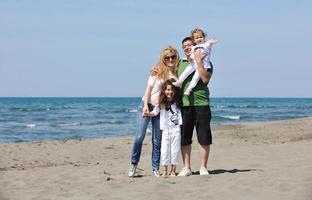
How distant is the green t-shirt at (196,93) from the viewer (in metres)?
7.44

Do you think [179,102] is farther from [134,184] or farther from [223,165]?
[223,165]

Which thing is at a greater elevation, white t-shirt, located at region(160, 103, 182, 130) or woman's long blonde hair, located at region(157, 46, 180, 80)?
woman's long blonde hair, located at region(157, 46, 180, 80)

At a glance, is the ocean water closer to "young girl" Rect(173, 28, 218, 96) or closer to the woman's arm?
the woman's arm

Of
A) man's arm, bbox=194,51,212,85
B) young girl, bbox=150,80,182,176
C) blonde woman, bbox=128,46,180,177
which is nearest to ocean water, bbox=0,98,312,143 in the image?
blonde woman, bbox=128,46,180,177

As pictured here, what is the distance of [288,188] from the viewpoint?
6.46 m

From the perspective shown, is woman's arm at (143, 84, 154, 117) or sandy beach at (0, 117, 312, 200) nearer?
sandy beach at (0, 117, 312, 200)

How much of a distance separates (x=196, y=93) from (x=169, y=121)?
538 mm

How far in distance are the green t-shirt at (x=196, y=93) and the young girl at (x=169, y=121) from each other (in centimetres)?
13

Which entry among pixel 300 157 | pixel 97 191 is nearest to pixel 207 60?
pixel 97 191

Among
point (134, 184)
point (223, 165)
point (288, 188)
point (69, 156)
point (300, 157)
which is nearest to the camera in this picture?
point (288, 188)

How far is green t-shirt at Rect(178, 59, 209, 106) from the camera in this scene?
7.44 metres

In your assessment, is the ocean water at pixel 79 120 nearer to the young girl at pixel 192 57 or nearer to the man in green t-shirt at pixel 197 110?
the man in green t-shirt at pixel 197 110

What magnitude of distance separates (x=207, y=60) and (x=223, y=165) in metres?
2.64

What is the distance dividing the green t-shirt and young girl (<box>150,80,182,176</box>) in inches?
5.1
